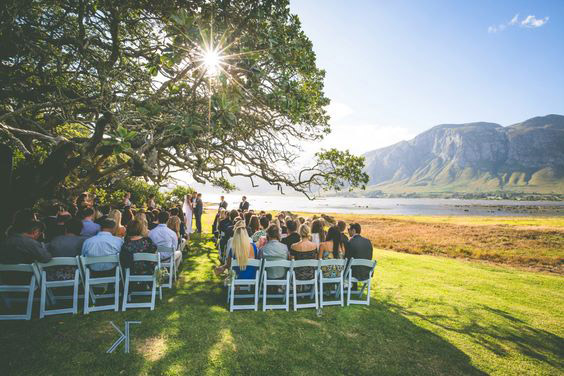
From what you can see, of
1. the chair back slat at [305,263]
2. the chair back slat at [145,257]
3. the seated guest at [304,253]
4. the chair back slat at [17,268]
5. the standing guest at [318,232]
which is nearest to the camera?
the chair back slat at [17,268]

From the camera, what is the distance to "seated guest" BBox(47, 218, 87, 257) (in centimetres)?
538

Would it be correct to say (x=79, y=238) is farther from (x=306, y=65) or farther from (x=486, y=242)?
(x=486, y=242)

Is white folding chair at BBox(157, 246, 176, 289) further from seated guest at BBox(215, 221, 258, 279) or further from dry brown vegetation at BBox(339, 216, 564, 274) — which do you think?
dry brown vegetation at BBox(339, 216, 564, 274)

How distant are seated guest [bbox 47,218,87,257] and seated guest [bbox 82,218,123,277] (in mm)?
211

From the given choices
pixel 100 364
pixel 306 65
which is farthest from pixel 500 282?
pixel 100 364

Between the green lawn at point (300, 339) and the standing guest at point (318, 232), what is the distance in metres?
1.98

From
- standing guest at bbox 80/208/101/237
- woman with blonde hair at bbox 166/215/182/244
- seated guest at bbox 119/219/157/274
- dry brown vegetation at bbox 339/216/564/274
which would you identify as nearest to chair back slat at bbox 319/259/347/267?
seated guest at bbox 119/219/157/274

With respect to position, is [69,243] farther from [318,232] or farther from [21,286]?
[318,232]

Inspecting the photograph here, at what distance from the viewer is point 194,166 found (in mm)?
11469

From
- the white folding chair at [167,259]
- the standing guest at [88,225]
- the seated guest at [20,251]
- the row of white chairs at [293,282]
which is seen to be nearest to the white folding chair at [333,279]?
the row of white chairs at [293,282]

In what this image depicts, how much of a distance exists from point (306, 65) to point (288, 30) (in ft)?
3.13

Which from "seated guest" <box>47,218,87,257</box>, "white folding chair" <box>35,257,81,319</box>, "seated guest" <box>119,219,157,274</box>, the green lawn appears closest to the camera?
the green lawn

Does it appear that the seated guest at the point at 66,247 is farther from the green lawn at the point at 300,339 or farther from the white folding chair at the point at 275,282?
the white folding chair at the point at 275,282

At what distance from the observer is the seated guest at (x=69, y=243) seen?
5.38 meters
